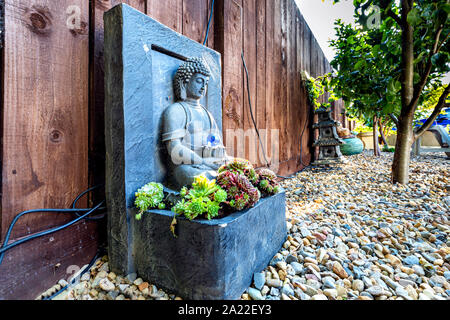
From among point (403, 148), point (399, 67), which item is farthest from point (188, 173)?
point (399, 67)

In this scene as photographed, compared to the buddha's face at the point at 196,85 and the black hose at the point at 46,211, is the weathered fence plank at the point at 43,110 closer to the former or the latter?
the black hose at the point at 46,211

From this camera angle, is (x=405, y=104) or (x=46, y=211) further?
(x=405, y=104)

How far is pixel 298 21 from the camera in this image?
3574mm

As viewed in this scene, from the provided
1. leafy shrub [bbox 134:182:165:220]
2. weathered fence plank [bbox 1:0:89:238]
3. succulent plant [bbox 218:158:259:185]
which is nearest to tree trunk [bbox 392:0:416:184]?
succulent plant [bbox 218:158:259:185]

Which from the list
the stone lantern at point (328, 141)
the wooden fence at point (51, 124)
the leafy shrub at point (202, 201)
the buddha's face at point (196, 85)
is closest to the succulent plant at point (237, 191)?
the leafy shrub at point (202, 201)

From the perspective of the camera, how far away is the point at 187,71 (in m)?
1.16

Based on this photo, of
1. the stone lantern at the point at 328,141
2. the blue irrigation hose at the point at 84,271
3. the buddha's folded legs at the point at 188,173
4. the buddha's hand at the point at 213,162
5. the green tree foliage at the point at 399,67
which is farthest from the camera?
the stone lantern at the point at 328,141

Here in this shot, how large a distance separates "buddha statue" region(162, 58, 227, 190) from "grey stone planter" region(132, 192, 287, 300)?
26 cm

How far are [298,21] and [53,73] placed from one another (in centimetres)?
371

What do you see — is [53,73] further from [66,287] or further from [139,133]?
[66,287]

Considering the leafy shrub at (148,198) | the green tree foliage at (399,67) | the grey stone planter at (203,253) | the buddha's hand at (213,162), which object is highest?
the green tree foliage at (399,67)

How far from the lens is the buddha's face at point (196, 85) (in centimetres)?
119

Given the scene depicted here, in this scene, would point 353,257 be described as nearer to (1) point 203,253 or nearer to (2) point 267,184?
(2) point 267,184

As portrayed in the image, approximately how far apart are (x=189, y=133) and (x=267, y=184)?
0.47 meters
